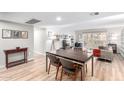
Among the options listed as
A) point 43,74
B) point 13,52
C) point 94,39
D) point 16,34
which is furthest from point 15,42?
point 94,39

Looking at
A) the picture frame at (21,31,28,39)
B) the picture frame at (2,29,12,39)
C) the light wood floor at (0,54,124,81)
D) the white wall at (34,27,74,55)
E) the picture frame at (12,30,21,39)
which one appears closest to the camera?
the light wood floor at (0,54,124,81)

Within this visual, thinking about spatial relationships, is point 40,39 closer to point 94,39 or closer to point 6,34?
point 6,34

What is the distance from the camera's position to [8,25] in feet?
11.5

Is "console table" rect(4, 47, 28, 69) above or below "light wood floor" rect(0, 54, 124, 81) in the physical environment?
above

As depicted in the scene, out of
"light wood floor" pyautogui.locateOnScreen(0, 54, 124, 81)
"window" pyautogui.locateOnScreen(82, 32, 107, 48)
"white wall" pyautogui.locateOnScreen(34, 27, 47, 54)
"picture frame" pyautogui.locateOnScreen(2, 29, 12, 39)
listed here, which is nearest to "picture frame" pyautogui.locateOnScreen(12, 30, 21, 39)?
"picture frame" pyautogui.locateOnScreen(2, 29, 12, 39)

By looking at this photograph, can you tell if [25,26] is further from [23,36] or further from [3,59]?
[3,59]

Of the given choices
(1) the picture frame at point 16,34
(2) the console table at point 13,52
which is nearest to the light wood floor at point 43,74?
(2) the console table at point 13,52

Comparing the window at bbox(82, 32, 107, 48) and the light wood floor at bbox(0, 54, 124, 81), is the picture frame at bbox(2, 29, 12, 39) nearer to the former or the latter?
the light wood floor at bbox(0, 54, 124, 81)

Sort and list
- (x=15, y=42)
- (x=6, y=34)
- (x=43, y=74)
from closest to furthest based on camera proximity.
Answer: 1. (x=43, y=74)
2. (x=6, y=34)
3. (x=15, y=42)

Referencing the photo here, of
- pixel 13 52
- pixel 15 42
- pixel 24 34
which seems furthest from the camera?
pixel 24 34

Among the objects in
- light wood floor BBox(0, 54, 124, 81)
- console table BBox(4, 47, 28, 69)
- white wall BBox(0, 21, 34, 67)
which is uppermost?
white wall BBox(0, 21, 34, 67)

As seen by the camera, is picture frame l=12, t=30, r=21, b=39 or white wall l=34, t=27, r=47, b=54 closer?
picture frame l=12, t=30, r=21, b=39
